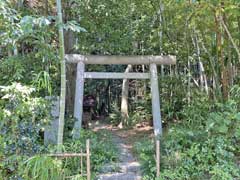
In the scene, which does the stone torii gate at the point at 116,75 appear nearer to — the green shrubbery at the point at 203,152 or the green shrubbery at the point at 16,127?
the green shrubbery at the point at 203,152

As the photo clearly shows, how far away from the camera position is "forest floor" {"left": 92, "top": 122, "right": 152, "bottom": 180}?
4461mm

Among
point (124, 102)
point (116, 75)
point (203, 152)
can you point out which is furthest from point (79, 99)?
point (124, 102)

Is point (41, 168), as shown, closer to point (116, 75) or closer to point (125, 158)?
point (125, 158)

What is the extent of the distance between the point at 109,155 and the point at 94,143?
34 cm

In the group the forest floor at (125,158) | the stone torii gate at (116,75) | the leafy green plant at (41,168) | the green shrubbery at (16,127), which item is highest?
the stone torii gate at (116,75)

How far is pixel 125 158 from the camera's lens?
17.7 ft

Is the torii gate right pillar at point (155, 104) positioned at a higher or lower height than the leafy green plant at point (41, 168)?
higher

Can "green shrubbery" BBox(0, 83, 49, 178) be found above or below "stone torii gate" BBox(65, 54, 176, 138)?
below

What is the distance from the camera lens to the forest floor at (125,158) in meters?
4.46

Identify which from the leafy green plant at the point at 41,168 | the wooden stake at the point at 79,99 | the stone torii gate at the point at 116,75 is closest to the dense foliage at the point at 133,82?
the leafy green plant at the point at 41,168

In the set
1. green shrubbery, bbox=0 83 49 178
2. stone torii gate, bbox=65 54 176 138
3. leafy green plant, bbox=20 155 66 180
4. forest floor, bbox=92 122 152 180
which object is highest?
stone torii gate, bbox=65 54 176 138

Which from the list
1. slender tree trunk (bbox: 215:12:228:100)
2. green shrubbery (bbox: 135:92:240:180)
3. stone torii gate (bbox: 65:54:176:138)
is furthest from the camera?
slender tree trunk (bbox: 215:12:228:100)

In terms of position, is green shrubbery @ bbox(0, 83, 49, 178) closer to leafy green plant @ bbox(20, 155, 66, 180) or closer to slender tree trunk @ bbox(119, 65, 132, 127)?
leafy green plant @ bbox(20, 155, 66, 180)

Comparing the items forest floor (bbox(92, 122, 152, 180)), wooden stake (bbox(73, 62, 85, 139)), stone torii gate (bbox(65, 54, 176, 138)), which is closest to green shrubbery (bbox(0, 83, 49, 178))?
forest floor (bbox(92, 122, 152, 180))
